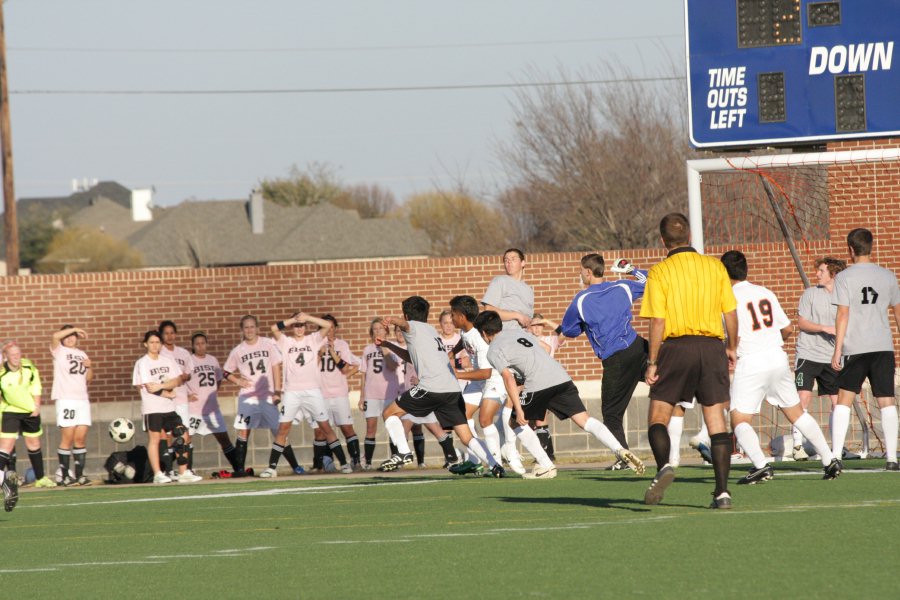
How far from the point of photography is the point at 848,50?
52.2ft

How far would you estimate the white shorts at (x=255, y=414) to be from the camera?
20.4 m

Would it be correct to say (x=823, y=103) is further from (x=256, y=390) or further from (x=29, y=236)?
(x=29, y=236)

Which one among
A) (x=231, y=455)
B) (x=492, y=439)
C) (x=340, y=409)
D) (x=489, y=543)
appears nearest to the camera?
(x=489, y=543)

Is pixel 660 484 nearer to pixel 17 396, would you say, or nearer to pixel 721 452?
pixel 721 452

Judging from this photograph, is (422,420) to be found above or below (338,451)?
above

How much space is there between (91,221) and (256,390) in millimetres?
88241

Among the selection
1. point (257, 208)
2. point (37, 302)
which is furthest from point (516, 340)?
point (257, 208)

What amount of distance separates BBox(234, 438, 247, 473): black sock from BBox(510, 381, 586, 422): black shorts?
25.8ft

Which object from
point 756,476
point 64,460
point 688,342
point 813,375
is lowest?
point 64,460

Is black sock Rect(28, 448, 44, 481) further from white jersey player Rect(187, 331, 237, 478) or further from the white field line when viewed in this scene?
the white field line

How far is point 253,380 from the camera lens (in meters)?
20.4

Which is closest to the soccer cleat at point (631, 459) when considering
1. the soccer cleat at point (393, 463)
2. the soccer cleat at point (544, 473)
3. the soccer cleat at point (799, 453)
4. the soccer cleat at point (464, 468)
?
the soccer cleat at point (544, 473)

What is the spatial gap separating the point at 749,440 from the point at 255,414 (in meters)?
10.7

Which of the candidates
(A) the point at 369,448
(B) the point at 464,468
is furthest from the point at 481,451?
(A) the point at 369,448
